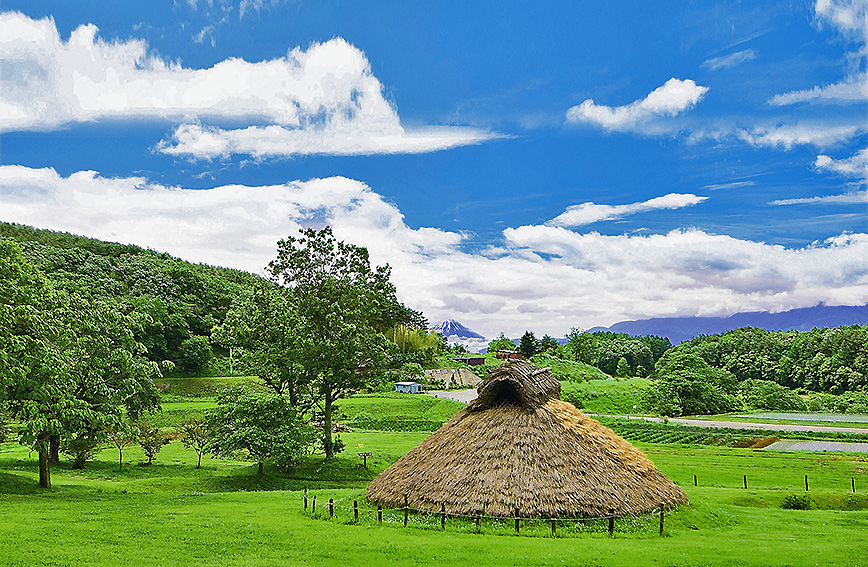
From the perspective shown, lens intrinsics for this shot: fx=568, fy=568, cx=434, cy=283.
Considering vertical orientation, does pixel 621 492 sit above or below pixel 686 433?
above

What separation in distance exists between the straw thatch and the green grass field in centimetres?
63

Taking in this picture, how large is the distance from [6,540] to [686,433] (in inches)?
1913

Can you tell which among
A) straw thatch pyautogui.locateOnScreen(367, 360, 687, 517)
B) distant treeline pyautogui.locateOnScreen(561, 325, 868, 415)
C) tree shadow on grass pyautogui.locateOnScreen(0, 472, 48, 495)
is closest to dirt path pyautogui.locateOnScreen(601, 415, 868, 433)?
distant treeline pyautogui.locateOnScreen(561, 325, 868, 415)

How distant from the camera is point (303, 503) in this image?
921 inches

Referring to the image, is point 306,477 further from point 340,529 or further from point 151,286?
point 151,286

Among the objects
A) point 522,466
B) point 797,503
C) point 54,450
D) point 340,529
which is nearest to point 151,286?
→ point 54,450

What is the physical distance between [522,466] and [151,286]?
92.7 meters

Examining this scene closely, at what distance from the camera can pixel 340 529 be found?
18625mm

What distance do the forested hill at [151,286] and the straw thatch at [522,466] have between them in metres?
60.3

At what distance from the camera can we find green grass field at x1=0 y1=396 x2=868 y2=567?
50.1 feet

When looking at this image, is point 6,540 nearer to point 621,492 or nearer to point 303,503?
point 303,503

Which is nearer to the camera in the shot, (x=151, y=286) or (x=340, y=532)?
(x=340, y=532)

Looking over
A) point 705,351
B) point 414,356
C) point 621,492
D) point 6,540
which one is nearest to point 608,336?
point 705,351

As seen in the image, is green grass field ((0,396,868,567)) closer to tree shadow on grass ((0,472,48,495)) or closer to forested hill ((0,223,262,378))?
tree shadow on grass ((0,472,48,495))
